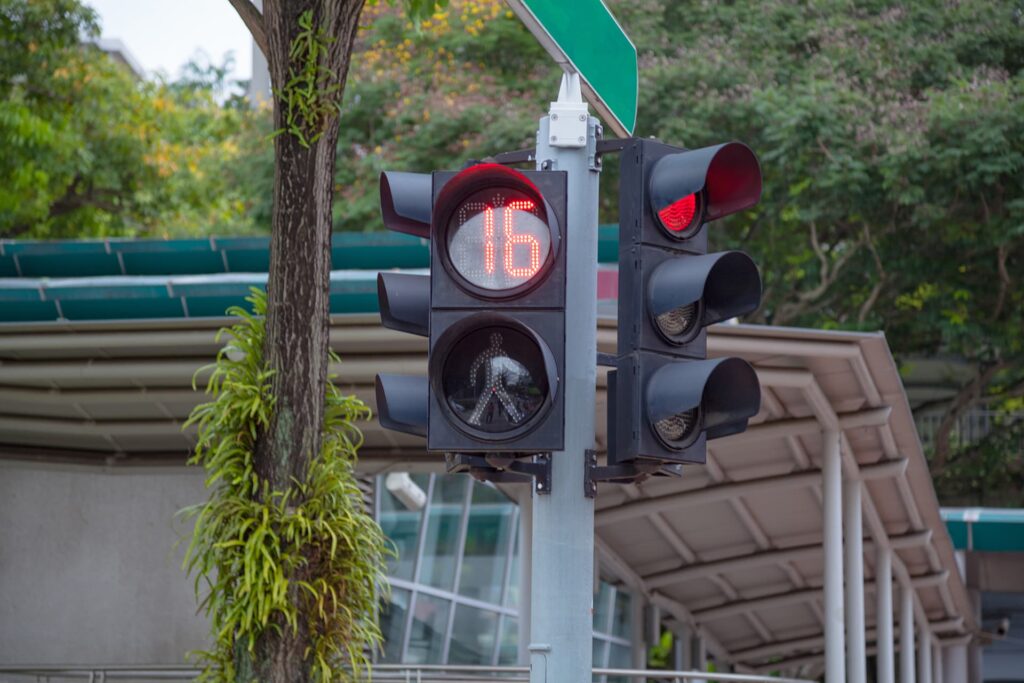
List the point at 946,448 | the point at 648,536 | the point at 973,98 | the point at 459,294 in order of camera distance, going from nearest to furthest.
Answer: the point at 459,294, the point at 648,536, the point at 973,98, the point at 946,448

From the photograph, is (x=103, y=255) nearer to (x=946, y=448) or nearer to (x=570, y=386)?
(x=570, y=386)

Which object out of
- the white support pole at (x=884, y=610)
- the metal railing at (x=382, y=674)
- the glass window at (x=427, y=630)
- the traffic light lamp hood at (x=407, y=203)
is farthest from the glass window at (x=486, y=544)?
the traffic light lamp hood at (x=407, y=203)

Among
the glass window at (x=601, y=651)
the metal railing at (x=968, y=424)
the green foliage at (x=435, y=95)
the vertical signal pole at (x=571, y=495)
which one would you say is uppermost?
the green foliage at (x=435, y=95)

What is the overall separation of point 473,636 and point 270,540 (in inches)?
604

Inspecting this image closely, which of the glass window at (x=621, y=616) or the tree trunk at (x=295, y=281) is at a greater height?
the glass window at (x=621, y=616)

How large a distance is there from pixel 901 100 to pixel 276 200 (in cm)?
2018

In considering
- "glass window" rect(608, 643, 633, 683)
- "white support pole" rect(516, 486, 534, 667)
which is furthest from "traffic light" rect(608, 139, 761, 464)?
"glass window" rect(608, 643, 633, 683)

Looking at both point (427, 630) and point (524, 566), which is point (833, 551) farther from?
→ point (427, 630)

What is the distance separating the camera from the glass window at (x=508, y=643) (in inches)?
906

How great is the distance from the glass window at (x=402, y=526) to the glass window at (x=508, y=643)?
8.49 feet

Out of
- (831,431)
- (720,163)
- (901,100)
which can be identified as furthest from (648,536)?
(720,163)

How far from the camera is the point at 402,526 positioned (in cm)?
2098

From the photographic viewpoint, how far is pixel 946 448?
31234 mm

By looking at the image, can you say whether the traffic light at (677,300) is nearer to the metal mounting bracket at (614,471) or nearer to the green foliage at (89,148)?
the metal mounting bracket at (614,471)
